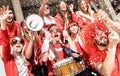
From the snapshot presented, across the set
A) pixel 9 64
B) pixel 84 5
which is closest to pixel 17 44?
pixel 9 64

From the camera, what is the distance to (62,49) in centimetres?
531

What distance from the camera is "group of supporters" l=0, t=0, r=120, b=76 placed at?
4.50 meters

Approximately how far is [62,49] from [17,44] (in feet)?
2.37

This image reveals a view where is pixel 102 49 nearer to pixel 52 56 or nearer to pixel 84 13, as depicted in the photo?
pixel 52 56

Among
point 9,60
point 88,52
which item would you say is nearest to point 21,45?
point 9,60

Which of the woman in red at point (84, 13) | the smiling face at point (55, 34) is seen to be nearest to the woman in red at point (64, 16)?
the woman in red at point (84, 13)

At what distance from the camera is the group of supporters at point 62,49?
14.8 ft

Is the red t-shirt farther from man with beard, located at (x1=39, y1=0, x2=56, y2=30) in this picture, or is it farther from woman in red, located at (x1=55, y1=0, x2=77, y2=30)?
woman in red, located at (x1=55, y1=0, x2=77, y2=30)

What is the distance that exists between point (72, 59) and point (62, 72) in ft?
0.77

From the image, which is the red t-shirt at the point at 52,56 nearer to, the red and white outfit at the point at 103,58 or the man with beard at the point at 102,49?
the man with beard at the point at 102,49

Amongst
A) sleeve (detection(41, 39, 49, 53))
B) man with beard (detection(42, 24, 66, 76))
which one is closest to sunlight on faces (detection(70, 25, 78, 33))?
man with beard (detection(42, 24, 66, 76))

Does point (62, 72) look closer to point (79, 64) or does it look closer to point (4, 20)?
point (79, 64)

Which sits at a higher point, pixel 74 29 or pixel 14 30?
pixel 14 30

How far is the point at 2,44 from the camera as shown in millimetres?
5098
